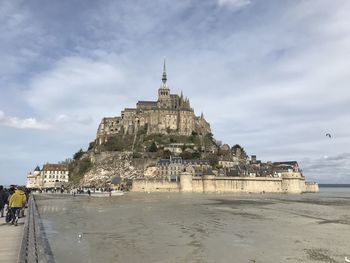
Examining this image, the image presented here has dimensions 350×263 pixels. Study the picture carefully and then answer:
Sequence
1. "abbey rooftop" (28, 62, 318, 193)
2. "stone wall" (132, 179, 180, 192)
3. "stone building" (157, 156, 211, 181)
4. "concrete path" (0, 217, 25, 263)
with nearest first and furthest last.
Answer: "concrete path" (0, 217, 25, 263) < "stone wall" (132, 179, 180, 192) < "abbey rooftop" (28, 62, 318, 193) < "stone building" (157, 156, 211, 181)

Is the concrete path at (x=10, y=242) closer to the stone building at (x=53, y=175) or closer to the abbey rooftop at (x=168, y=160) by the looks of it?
the abbey rooftop at (x=168, y=160)

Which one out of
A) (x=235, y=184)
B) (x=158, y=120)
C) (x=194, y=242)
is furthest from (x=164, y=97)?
(x=194, y=242)

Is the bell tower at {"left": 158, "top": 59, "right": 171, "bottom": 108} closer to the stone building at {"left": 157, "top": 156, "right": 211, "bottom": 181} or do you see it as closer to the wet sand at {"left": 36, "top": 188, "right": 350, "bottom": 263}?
the stone building at {"left": 157, "top": 156, "right": 211, "bottom": 181}

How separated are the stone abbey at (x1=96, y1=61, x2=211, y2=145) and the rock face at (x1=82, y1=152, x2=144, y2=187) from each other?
36.8ft

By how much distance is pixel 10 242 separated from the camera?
9.31 meters

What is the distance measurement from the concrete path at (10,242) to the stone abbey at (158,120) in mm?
90314

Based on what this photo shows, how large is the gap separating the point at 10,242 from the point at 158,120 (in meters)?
93.8

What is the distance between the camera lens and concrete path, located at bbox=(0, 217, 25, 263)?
775 centimetres

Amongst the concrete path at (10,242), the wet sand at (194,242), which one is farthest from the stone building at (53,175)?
the concrete path at (10,242)

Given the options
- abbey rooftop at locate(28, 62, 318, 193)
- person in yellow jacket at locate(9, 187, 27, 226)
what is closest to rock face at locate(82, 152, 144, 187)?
abbey rooftop at locate(28, 62, 318, 193)

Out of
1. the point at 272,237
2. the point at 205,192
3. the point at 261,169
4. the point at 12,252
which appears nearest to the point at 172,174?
the point at 205,192

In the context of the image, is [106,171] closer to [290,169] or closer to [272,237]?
[290,169]

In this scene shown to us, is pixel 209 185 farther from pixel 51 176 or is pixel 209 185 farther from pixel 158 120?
pixel 51 176

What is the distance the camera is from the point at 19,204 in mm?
12445
